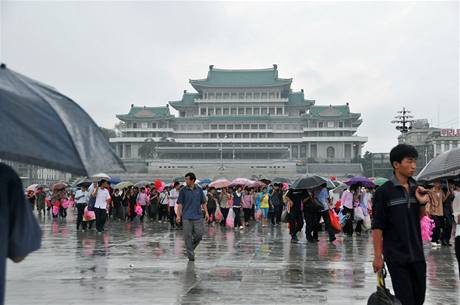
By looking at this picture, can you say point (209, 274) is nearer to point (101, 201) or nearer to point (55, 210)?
point (101, 201)

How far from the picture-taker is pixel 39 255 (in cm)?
1020

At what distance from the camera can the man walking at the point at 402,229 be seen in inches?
168

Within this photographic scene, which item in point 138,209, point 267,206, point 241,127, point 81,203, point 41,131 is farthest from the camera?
point 241,127

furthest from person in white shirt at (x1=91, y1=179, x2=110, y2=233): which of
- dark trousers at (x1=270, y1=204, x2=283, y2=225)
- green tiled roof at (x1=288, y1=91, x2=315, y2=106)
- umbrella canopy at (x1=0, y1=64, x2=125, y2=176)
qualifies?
green tiled roof at (x1=288, y1=91, x2=315, y2=106)

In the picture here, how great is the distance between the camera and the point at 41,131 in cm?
310

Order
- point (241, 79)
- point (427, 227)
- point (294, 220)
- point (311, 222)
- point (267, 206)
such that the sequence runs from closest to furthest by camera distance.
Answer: point (427, 227)
point (311, 222)
point (294, 220)
point (267, 206)
point (241, 79)

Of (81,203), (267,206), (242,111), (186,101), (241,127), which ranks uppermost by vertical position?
(186,101)

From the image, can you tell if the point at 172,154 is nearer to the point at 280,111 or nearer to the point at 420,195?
the point at 280,111

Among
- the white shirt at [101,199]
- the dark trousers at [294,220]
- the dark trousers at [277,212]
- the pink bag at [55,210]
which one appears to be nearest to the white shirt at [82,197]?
the white shirt at [101,199]

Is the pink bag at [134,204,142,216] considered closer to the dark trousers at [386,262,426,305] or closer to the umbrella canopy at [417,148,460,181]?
the umbrella canopy at [417,148,460,181]

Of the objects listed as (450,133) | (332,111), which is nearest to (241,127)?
(332,111)

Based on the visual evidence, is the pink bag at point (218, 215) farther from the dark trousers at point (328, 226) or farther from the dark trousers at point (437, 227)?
the dark trousers at point (437, 227)

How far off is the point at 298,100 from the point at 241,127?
30.8 ft

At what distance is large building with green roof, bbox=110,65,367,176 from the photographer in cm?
7444
